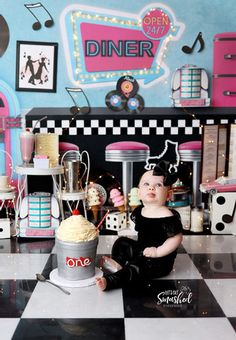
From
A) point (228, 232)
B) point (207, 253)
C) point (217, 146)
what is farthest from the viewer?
point (217, 146)

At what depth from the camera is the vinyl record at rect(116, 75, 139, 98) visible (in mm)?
4207

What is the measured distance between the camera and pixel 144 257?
2625 millimetres

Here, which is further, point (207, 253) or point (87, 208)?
point (87, 208)

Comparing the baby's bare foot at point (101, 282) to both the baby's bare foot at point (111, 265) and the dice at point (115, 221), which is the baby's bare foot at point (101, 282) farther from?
the dice at point (115, 221)

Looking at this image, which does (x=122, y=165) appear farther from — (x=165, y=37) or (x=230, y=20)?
(x=230, y=20)

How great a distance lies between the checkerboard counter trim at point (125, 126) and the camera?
165 inches

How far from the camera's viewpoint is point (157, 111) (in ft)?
13.9

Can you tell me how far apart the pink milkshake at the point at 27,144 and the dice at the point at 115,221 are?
897 mm

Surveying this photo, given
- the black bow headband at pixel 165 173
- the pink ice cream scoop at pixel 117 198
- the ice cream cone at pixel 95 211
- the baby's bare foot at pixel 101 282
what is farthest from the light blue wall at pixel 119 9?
the baby's bare foot at pixel 101 282

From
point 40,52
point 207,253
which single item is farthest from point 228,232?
point 40,52

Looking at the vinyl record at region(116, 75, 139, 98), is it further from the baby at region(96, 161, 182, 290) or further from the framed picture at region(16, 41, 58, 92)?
the baby at region(96, 161, 182, 290)

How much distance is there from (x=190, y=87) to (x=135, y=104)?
0.55 meters

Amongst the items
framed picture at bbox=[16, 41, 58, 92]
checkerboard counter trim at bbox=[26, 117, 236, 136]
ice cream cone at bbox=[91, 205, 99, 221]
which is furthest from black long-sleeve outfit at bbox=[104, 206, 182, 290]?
framed picture at bbox=[16, 41, 58, 92]

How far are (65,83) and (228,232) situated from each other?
2052 mm
